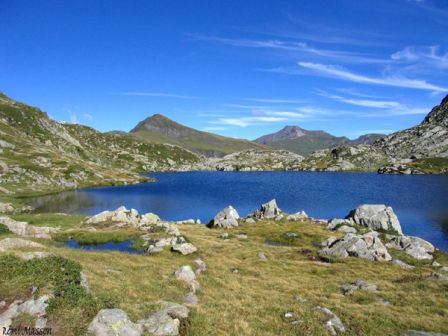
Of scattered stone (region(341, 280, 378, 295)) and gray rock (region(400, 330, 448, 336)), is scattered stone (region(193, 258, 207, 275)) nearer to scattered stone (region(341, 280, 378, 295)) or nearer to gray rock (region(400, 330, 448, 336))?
scattered stone (region(341, 280, 378, 295))

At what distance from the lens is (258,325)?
78.3 ft

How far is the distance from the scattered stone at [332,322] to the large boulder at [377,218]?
55297 mm

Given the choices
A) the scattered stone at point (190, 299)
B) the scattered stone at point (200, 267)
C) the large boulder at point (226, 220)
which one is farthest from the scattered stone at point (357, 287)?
the large boulder at point (226, 220)

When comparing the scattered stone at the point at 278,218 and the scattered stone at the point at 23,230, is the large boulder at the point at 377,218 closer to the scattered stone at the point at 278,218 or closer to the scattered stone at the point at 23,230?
the scattered stone at the point at 278,218

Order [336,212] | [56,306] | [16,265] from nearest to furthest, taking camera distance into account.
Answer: [56,306] → [16,265] → [336,212]

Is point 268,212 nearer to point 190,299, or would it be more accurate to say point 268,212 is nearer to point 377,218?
point 377,218

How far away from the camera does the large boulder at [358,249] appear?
52.4 meters

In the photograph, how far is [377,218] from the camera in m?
76.9

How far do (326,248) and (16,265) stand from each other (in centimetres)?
4627

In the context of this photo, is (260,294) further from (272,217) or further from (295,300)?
(272,217)

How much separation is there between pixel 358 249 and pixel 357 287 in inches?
775

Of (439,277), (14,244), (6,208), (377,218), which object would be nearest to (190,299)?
(14,244)

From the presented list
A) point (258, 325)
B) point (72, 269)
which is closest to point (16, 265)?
point (72, 269)

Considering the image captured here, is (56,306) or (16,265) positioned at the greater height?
(16,265)
